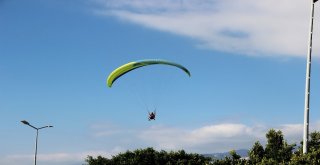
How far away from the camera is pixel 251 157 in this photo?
51.6 metres

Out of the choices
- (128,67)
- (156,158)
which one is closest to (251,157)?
(128,67)

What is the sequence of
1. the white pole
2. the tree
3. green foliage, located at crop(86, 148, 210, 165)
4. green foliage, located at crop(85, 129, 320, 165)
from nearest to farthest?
1. the white pole
2. green foliage, located at crop(85, 129, 320, 165)
3. the tree
4. green foliage, located at crop(86, 148, 210, 165)

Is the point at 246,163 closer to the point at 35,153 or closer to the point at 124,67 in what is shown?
the point at 124,67

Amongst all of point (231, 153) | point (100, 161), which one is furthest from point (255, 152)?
point (100, 161)

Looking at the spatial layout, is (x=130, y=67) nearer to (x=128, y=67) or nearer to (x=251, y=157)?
(x=128, y=67)

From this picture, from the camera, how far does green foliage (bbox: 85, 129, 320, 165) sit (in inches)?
1800

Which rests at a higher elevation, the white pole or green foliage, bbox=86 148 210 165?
the white pole

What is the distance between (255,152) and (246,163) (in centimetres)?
393

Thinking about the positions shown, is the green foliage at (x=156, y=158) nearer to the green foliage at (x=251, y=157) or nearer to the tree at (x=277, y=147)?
the green foliage at (x=251, y=157)

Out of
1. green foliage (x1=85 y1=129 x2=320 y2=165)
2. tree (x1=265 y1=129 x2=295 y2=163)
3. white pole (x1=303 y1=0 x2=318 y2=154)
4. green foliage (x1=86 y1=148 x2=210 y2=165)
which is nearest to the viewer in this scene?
white pole (x1=303 y1=0 x2=318 y2=154)

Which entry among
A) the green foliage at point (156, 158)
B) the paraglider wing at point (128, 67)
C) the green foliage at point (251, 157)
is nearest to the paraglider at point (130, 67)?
the paraglider wing at point (128, 67)

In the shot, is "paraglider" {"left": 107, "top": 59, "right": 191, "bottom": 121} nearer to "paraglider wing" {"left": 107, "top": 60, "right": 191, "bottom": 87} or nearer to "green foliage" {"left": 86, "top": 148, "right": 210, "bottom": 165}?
"paraglider wing" {"left": 107, "top": 60, "right": 191, "bottom": 87}

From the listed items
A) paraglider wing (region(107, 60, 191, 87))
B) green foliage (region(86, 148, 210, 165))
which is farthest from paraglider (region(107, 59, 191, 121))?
green foliage (region(86, 148, 210, 165))

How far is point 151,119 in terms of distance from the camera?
51.2 m
